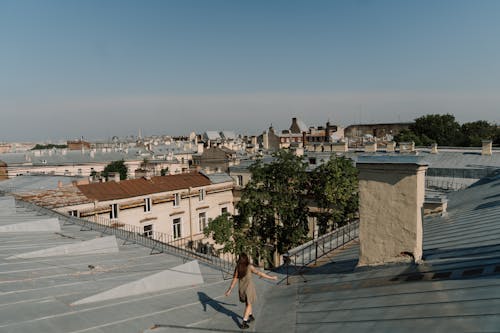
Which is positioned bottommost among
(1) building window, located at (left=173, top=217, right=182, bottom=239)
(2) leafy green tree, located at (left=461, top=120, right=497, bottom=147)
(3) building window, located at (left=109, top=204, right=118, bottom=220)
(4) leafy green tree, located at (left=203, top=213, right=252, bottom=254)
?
(1) building window, located at (left=173, top=217, right=182, bottom=239)

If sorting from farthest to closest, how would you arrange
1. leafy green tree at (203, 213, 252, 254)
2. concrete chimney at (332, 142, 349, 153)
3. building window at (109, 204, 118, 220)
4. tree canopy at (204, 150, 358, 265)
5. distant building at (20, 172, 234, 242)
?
concrete chimney at (332, 142, 349, 153) < building window at (109, 204, 118, 220) < distant building at (20, 172, 234, 242) < tree canopy at (204, 150, 358, 265) < leafy green tree at (203, 213, 252, 254)

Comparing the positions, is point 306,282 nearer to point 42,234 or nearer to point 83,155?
point 42,234

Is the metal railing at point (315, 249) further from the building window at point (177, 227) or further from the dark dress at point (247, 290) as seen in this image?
the building window at point (177, 227)

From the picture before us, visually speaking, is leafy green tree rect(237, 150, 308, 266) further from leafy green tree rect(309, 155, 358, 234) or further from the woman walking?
the woman walking

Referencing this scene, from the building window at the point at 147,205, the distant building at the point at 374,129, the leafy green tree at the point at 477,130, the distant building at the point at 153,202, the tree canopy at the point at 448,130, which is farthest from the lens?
the distant building at the point at 374,129

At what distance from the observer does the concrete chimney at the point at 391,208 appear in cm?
721

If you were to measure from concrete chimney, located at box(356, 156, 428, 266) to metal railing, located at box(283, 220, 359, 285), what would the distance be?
6.12 feet

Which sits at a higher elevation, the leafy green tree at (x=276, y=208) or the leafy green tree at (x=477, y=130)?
the leafy green tree at (x=477, y=130)

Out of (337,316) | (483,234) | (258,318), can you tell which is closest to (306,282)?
(258,318)

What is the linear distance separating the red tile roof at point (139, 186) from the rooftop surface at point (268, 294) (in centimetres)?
1591

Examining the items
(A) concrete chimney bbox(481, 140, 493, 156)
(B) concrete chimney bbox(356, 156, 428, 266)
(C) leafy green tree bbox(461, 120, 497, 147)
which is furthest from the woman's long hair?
(C) leafy green tree bbox(461, 120, 497, 147)

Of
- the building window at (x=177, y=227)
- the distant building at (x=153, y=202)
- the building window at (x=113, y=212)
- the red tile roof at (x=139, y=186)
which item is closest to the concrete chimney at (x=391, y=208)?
the distant building at (x=153, y=202)

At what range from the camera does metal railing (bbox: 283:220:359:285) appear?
9.34 meters

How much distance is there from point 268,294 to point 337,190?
1608 cm
